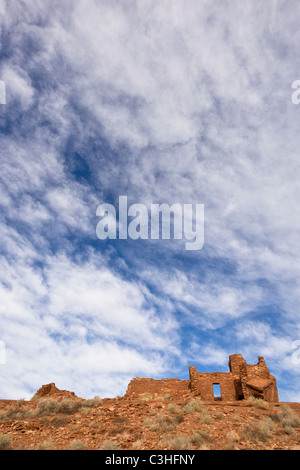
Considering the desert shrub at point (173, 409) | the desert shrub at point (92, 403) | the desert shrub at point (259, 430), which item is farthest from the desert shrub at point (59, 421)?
the desert shrub at point (259, 430)

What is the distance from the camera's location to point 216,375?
21016mm

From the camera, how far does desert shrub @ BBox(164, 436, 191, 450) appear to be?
10211 millimetres

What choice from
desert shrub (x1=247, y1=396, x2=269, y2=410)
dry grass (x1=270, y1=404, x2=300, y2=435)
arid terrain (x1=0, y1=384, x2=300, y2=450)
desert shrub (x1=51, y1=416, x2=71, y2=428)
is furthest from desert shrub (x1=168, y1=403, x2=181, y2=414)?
desert shrub (x1=51, y1=416, x2=71, y2=428)

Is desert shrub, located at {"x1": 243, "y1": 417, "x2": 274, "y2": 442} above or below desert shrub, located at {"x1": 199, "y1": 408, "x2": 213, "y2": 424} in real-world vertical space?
below

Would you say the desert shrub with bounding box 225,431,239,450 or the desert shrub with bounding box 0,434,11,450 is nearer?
the desert shrub with bounding box 225,431,239,450

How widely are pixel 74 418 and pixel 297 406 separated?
13004 millimetres

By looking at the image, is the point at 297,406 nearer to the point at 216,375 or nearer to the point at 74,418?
the point at 216,375

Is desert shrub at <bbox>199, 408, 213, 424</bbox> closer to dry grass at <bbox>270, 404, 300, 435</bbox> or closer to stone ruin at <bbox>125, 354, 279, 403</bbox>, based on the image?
dry grass at <bbox>270, 404, 300, 435</bbox>

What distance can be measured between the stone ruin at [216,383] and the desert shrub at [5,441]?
1082 centimetres

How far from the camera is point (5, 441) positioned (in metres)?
11.0

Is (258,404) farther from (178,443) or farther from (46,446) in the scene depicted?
(46,446)

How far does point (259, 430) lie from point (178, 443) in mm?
4083
